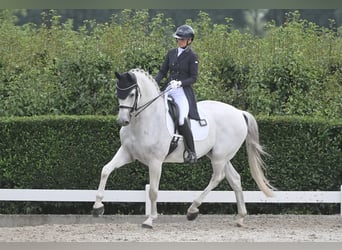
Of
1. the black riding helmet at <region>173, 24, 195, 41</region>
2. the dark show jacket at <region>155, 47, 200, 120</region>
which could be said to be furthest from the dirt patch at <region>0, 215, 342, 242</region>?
the black riding helmet at <region>173, 24, 195, 41</region>

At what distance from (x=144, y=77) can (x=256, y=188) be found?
292 cm

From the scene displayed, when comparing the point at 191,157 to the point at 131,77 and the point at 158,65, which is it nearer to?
the point at 131,77

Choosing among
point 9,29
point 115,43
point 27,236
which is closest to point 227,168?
point 27,236

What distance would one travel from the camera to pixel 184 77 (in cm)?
706

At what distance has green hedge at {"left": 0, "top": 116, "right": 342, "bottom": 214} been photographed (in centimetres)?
873

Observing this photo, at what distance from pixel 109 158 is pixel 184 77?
219 cm

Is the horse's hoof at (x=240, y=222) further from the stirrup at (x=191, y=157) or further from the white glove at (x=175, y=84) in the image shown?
the white glove at (x=175, y=84)

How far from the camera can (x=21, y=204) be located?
9039 mm

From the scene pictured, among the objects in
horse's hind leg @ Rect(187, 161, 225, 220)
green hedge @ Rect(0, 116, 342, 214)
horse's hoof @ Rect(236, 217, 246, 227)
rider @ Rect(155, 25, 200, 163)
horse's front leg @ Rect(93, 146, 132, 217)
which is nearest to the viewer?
horse's front leg @ Rect(93, 146, 132, 217)

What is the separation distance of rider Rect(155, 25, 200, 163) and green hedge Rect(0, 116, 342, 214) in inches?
64.9

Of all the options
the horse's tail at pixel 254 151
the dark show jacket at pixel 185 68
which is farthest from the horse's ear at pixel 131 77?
the horse's tail at pixel 254 151

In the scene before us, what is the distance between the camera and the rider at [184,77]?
693 cm

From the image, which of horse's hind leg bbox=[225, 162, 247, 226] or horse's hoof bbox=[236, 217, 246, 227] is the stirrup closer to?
horse's hind leg bbox=[225, 162, 247, 226]

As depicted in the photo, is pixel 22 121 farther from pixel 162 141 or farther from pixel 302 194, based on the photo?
pixel 302 194
